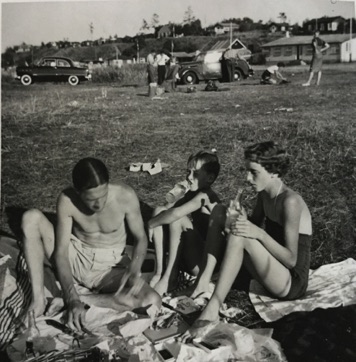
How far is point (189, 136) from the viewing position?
85.4 inches

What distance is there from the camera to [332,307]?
6.18 ft

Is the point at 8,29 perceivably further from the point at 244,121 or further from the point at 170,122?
the point at 244,121

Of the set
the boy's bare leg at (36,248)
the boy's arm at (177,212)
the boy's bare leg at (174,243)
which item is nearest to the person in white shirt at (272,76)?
the boy's arm at (177,212)

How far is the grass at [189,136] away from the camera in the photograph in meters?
2.12

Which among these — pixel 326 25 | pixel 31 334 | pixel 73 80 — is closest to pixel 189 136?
pixel 73 80

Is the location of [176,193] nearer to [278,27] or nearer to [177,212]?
[177,212]

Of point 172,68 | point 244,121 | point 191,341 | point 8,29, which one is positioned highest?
point 8,29

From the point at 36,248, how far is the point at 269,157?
109cm

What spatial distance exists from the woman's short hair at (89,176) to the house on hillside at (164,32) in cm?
74

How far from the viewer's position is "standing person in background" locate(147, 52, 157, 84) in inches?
86.4

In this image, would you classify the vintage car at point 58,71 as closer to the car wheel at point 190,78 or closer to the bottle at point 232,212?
the car wheel at point 190,78

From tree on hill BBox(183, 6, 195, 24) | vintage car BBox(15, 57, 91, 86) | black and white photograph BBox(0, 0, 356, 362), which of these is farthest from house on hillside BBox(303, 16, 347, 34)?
vintage car BBox(15, 57, 91, 86)

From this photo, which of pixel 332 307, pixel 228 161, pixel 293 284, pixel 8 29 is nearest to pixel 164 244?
pixel 228 161

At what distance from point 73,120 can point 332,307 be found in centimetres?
147
